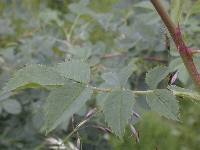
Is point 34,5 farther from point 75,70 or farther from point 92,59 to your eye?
point 92,59

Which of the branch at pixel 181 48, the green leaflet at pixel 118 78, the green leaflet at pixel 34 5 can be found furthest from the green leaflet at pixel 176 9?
the green leaflet at pixel 34 5

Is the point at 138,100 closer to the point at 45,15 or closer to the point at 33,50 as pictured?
the point at 33,50

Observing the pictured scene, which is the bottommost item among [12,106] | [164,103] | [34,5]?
[12,106]

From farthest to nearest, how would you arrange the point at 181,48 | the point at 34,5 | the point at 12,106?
the point at 12,106
the point at 34,5
the point at 181,48

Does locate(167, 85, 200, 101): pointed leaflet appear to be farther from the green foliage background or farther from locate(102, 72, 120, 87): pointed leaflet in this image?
the green foliage background

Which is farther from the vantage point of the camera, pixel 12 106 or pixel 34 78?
pixel 12 106

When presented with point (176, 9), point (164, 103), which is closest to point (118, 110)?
point (164, 103)
